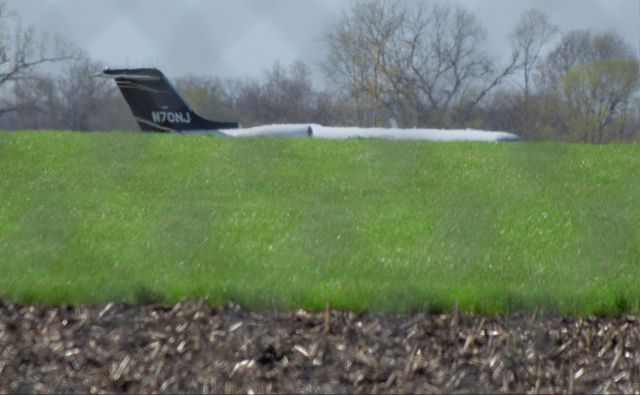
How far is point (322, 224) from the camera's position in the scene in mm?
5723

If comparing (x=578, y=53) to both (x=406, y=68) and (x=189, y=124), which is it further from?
(x=189, y=124)

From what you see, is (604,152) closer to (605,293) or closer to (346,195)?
(346,195)

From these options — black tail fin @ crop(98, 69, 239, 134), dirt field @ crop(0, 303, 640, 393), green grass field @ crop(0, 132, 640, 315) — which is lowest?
dirt field @ crop(0, 303, 640, 393)

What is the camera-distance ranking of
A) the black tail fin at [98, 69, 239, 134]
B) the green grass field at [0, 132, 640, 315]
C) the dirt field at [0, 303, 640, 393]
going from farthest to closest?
the black tail fin at [98, 69, 239, 134] → the green grass field at [0, 132, 640, 315] → the dirt field at [0, 303, 640, 393]

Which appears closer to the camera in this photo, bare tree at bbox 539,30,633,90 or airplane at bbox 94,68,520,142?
bare tree at bbox 539,30,633,90

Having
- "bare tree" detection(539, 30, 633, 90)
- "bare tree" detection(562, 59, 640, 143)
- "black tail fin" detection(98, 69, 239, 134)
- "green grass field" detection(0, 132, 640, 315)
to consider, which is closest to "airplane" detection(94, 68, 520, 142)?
"black tail fin" detection(98, 69, 239, 134)

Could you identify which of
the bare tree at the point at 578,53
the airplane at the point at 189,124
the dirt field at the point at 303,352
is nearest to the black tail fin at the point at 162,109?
the airplane at the point at 189,124

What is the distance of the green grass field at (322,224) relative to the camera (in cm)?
411

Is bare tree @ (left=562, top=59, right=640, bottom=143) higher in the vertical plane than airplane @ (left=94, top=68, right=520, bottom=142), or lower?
higher

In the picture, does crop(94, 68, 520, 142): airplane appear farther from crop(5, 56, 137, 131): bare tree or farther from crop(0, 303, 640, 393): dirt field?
crop(0, 303, 640, 393): dirt field

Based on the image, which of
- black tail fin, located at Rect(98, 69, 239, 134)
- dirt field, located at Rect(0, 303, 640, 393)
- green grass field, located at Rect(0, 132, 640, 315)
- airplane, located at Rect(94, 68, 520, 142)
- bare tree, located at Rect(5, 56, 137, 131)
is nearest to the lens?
dirt field, located at Rect(0, 303, 640, 393)

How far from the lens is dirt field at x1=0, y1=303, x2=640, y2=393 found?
311 centimetres

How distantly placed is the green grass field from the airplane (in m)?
0.18

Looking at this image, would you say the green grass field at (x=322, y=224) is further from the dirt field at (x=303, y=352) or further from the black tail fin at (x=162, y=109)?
the black tail fin at (x=162, y=109)
